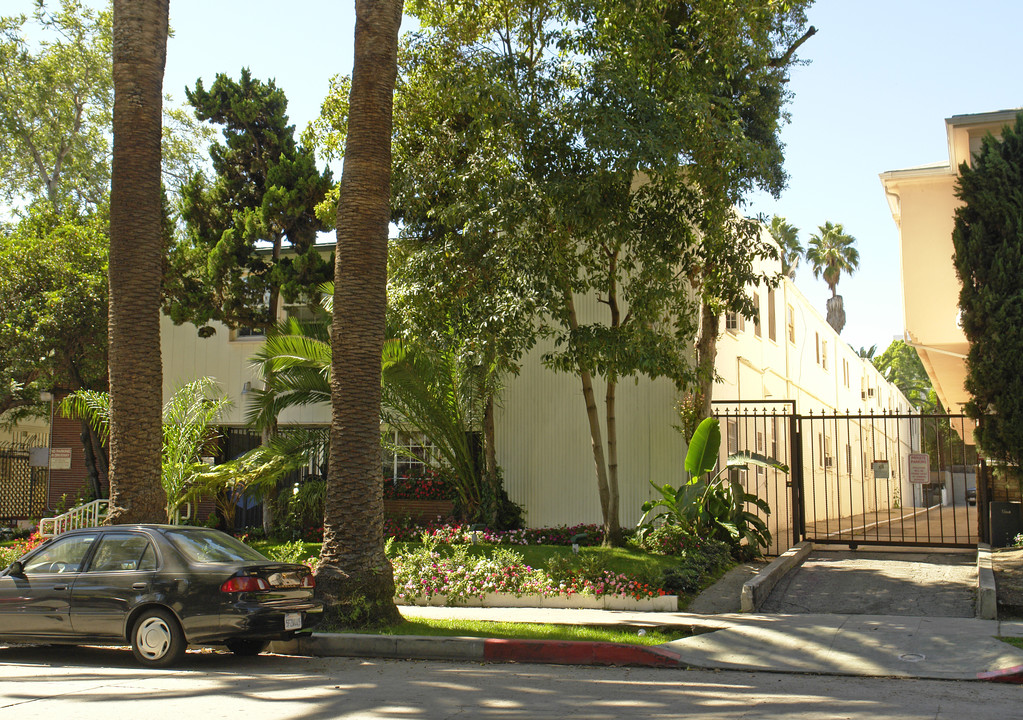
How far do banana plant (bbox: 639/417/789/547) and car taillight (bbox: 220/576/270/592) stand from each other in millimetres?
7416

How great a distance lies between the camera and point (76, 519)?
16.5m

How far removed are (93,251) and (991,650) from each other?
19.2m

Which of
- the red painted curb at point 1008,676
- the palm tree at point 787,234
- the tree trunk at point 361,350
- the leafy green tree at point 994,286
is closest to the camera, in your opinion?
the red painted curb at point 1008,676

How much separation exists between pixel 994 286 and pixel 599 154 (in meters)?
6.33

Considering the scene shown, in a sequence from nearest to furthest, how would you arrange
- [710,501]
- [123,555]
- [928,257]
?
[123,555] → [710,501] → [928,257]

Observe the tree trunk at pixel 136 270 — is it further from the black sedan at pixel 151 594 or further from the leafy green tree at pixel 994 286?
the leafy green tree at pixel 994 286

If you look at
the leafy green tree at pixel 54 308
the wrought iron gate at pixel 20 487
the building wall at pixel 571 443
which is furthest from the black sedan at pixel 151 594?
the wrought iron gate at pixel 20 487

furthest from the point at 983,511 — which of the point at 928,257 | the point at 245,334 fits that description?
the point at 245,334

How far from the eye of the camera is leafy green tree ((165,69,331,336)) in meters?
19.0

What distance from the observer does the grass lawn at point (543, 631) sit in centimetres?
978

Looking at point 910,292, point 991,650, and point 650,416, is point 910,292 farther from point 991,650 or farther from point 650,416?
point 991,650

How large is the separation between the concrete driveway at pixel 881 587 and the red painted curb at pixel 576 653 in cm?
312

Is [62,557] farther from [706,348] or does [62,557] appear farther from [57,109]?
[57,109]

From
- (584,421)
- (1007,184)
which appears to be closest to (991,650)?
(1007,184)
